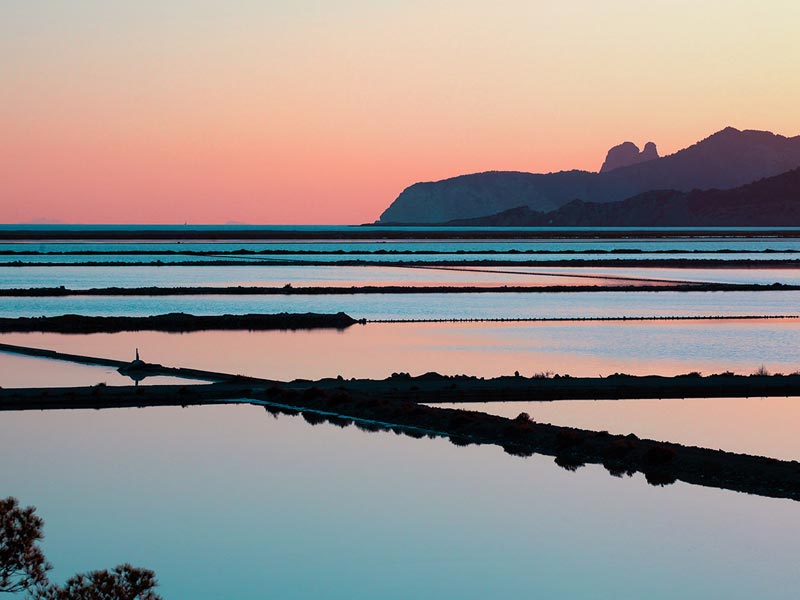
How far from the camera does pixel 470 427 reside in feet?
72.5

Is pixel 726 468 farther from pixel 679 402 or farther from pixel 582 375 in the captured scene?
pixel 582 375

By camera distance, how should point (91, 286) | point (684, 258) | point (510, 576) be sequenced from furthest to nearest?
point (684, 258) → point (91, 286) → point (510, 576)

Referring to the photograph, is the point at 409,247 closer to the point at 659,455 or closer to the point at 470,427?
the point at 470,427

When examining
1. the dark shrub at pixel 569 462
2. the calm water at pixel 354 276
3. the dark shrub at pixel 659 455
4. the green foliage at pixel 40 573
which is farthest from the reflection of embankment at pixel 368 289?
the green foliage at pixel 40 573

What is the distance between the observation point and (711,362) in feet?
104

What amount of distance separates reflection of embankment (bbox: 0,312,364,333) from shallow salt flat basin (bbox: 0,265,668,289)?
62.7 feet

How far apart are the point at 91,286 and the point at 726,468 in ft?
155

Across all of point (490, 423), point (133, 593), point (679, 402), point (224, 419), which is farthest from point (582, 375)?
point (133, 593)

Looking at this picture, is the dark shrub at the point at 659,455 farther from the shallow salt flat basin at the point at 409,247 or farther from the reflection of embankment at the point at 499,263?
the shallow salt flat basin at the point at 409,247

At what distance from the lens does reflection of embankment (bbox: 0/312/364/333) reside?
132 ft

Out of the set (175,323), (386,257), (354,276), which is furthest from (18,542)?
(386,257)

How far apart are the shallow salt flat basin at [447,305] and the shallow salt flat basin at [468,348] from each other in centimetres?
447

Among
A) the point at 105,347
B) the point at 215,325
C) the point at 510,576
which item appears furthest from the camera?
the point at 215,325

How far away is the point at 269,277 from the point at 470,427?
48781 millimetres
